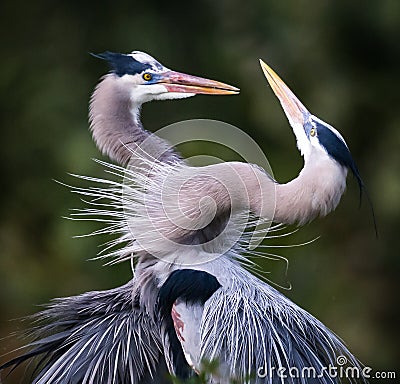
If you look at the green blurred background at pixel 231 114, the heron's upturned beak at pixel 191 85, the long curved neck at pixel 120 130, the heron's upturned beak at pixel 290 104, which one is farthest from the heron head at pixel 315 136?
the green blurred background at pixel 231 114

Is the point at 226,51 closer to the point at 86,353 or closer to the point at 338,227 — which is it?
the point at 338,227

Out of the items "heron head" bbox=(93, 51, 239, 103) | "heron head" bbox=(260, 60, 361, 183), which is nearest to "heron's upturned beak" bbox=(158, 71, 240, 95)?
"heron head" bbox=(93, 51, 239, 103)

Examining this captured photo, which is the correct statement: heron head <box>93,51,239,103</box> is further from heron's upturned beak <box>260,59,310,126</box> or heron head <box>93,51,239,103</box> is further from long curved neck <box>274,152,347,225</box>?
long curved neck <box>274,152,347,225</box>

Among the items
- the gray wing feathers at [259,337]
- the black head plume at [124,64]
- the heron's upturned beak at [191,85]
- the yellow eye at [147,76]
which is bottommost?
the gray wing feathers at [259,337]

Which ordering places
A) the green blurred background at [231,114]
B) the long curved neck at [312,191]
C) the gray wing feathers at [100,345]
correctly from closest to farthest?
the long curved neck at [312,191] < the gray wing feathers at [100,345] < the green blurred background at [231,114]

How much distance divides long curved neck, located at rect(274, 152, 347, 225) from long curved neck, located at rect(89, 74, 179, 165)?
0.37 m

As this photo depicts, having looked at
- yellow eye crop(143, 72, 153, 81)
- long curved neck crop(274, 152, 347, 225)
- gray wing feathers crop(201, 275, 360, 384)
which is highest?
yellow eye crop(143, 72, 153, 81)

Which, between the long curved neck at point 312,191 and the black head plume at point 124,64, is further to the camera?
the black head plume at point 124,64

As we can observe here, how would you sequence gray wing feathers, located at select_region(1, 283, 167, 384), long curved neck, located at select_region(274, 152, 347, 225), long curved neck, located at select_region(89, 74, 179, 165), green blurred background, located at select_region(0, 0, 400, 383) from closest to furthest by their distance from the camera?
long curved neck, located at select_region(274, 152, 347, 225) < gray wing feathers, located at select_region(1, 283, 167, 384) < long curved neck, located at select_region(89, 74, 179, 165) < green blurred background, located at select_region(0, 0, 400, 383)

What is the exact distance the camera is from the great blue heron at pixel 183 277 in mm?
2662

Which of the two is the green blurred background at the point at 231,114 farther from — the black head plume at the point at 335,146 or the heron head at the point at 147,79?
the black head plume at the point at 335,146

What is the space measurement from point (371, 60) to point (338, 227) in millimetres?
900

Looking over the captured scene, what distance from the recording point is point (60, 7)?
621 centimetres

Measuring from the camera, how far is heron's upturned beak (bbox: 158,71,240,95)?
117 inches
